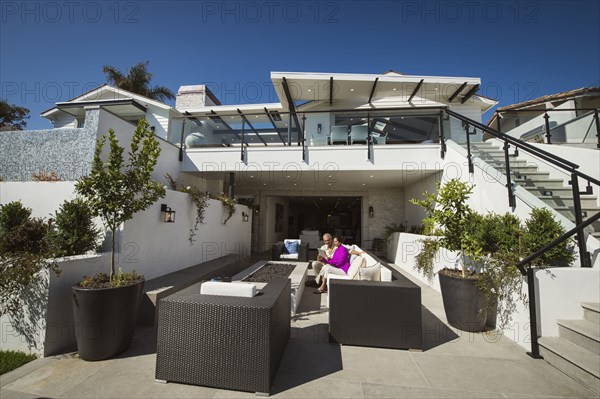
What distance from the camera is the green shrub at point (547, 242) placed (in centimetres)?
302

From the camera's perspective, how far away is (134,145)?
3133 mm

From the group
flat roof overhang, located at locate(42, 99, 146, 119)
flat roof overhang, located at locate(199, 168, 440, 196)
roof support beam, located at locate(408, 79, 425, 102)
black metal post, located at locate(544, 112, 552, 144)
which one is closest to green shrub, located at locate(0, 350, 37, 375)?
flat roof overhang, located at locate(199, 168, 440, 196)


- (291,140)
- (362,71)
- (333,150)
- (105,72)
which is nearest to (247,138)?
(291,140)

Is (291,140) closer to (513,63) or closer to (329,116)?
(329,116)

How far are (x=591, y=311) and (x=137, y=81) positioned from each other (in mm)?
19750

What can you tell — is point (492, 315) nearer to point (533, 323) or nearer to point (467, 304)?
point (467, 304)

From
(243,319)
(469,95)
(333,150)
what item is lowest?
(243,319)

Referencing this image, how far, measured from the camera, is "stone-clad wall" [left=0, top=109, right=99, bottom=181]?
14.5 ft

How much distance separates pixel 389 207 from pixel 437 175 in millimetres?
3483

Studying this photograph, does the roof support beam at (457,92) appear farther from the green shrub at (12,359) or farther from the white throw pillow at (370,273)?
the green shrub at (12,359)

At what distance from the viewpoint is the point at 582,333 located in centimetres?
250

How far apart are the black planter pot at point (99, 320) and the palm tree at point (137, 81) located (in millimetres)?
15957

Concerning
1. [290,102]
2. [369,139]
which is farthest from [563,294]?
[290,102]

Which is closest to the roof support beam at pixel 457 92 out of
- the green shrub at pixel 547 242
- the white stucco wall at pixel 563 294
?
the green shrub at pixel 547 242
